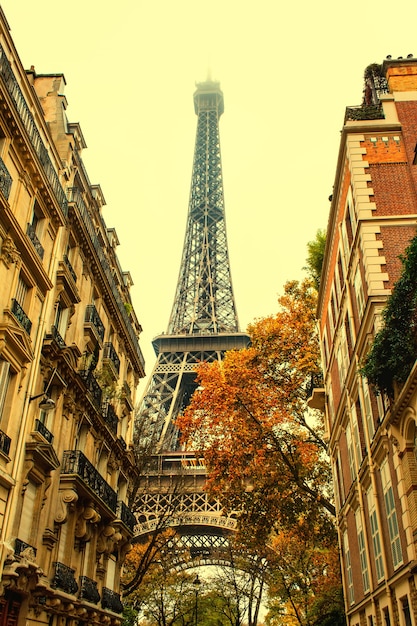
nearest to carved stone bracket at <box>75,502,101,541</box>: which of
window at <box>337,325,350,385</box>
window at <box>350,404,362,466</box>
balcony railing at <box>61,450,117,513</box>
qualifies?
balcony railing at <box>61,450,117,513</box>

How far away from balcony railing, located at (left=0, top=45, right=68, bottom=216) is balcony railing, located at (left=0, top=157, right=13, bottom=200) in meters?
1.77

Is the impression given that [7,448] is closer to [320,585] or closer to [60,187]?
[60,187]

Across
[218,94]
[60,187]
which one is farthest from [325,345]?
[218,94]

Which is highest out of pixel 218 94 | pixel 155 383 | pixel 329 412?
pixel 218 94

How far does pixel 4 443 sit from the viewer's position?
15.9 meters

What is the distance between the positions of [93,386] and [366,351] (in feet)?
36.2

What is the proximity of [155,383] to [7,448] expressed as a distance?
59.7m

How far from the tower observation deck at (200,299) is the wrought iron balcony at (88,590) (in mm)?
28611

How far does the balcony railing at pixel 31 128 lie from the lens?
17609mm

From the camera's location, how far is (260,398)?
29625mm

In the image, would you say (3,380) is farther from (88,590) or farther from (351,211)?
A: (351,211)

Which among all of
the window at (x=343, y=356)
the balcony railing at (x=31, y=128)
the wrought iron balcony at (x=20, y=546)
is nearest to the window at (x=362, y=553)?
the window at (x=343, y=356)

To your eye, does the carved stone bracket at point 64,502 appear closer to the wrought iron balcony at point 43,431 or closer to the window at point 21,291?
the wrought iron balcony at point 43,431

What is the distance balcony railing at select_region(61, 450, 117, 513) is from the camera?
68.3 ft
